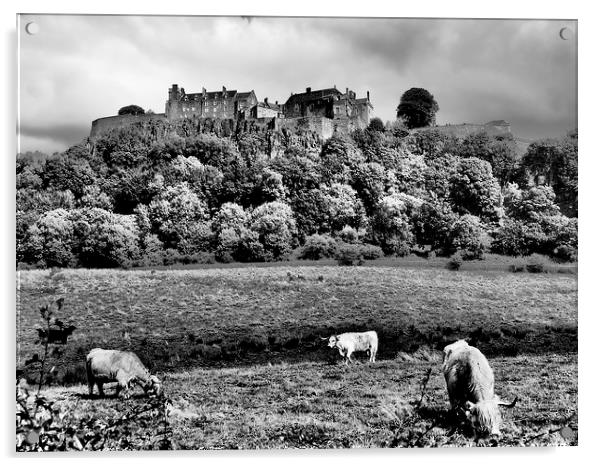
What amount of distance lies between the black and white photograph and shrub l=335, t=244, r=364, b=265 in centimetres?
2

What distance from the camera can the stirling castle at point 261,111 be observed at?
7.09m

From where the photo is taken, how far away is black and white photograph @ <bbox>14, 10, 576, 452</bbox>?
6.17m

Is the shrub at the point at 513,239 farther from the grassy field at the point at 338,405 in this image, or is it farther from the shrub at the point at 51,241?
the shrub at the point at 51,241

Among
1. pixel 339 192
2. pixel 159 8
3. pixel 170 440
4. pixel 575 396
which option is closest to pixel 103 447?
pixel 170 440

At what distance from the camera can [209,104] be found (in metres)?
7.30

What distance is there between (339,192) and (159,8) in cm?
277

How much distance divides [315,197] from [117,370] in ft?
9.37

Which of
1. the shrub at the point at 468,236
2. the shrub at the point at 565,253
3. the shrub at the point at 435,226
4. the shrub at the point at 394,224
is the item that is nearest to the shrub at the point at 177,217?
the shrub at the point at 394,224

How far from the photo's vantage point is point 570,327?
6.79 metres

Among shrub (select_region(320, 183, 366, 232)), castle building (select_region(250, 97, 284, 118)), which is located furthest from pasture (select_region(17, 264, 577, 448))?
castle building (select_region(250, 97, 284, 118))

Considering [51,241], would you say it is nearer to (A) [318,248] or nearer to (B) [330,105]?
(A) [318,248]

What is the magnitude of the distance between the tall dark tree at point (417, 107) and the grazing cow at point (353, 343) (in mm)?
2340

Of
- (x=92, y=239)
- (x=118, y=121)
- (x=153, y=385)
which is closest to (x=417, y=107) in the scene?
(x=118, y=121)

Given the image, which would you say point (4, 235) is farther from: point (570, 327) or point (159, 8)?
point (570, 327)
